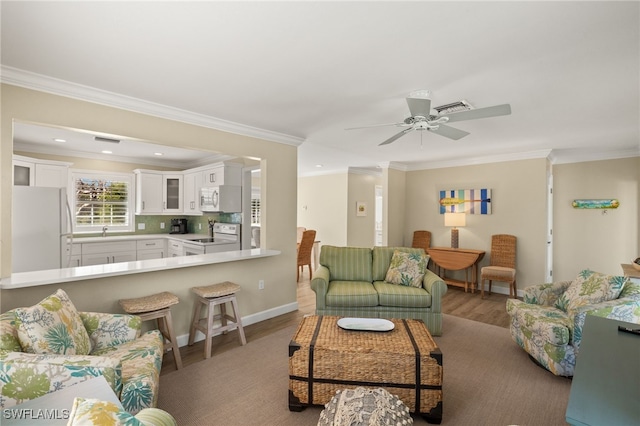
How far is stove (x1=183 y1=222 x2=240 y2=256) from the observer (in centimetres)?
479

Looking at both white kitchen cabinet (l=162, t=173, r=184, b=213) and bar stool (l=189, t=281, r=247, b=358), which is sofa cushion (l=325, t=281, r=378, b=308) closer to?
bar stool (l=189, t=281, r=247, b=358)

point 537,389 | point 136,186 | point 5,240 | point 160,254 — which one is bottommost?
point 537,389

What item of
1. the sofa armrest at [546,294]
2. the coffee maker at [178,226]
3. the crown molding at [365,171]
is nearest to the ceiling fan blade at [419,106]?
the sofa armrest at [546,294]

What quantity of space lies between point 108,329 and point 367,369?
1.74 m

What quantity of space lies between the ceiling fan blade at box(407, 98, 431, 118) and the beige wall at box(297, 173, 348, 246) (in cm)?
443

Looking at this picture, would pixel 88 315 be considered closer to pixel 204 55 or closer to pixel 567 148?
pixel 204 55

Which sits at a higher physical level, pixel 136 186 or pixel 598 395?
pixel 136 186

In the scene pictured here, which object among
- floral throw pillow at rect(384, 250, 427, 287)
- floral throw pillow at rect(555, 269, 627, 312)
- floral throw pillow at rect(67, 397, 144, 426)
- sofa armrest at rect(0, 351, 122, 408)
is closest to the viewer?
floral throw pillow at rect(67, 397, 144, 426)

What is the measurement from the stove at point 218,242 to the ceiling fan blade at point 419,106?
11.5ft

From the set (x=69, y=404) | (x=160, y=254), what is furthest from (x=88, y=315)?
(x=160, y=254)

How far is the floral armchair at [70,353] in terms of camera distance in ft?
4.39

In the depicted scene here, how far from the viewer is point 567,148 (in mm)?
4570

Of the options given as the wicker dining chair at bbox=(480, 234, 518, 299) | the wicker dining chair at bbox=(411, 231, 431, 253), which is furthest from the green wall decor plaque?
the wicker dining chair at bbox=(411, 231, 431, 253)

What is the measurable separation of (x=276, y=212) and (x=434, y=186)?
11.5ft
